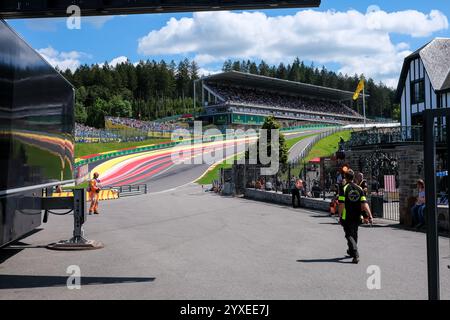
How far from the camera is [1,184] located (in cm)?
682

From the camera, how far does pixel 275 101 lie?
12225 centimetres

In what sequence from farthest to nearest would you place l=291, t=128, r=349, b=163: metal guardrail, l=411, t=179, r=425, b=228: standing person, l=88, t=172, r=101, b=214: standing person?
l=291, t=128, r=349, b=163: metal guardrail
l=88, t=172, r=101, b=214: standing person
l=411, t=179, r=425, b=228: standing person

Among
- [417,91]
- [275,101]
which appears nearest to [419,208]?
[417,91]

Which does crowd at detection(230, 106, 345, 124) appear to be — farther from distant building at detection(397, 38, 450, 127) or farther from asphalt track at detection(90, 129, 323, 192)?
distant building at detection(397, 38, 450, 127)

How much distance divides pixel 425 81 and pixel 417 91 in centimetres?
155

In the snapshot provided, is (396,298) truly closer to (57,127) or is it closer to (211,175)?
(57,127)

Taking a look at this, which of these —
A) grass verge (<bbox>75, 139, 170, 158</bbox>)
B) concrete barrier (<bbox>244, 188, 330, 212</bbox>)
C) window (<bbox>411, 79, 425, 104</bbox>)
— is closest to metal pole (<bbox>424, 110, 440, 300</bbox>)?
concrete barrier (<bbox>244, 188, 330, 212</bbox>)

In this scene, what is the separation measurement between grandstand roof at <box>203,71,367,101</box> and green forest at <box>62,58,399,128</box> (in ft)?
73.8

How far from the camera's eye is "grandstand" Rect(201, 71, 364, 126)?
108 m

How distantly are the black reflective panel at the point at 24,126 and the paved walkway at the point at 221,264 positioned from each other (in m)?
1.06

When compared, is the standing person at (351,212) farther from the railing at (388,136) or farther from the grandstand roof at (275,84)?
the grandstand roof at (275,84)

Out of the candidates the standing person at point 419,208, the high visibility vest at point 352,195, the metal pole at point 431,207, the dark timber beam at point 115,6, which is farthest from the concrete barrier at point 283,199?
the metal pole at point 431,207
